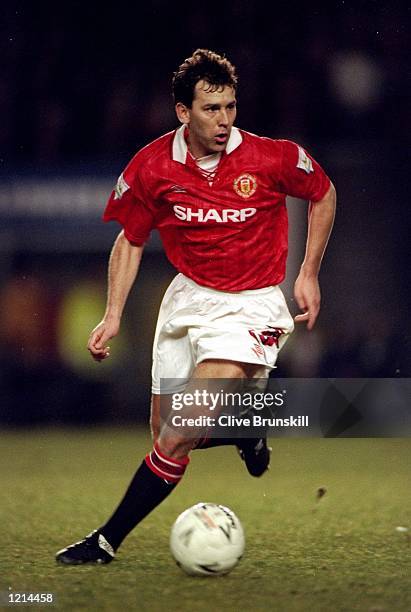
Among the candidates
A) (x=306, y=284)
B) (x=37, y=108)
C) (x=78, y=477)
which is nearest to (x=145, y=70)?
(x=37, y=108)

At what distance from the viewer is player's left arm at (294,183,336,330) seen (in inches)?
169

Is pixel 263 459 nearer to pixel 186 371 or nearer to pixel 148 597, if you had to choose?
pixel 186 371

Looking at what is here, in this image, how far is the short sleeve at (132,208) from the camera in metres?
4.23

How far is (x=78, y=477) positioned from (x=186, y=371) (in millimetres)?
2161

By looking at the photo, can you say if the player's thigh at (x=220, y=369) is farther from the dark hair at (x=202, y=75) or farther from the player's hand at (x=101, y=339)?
the dark hair at (x=202, y=75)

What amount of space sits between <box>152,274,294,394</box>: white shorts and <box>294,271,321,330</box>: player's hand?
64mm

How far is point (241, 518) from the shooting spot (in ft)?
16.6

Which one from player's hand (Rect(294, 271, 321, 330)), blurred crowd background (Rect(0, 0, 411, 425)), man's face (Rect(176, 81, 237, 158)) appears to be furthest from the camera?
blurred crowd background (Rect(0, 0, 411, 425))

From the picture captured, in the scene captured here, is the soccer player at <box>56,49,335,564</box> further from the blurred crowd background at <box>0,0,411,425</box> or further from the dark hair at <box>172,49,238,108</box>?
the blurred crowd background at <box>0,0,411,425</box>

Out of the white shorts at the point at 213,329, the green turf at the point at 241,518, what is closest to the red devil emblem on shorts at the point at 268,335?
the white shorts at the point at 213,329

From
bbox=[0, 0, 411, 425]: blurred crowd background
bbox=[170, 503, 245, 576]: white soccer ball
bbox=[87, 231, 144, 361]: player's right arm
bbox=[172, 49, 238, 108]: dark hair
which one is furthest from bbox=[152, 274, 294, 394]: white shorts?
bbox=[0, 0, 411, 425]: blurred crowd background

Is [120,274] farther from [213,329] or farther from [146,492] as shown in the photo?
[146,492]

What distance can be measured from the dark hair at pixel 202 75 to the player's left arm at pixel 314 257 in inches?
24.3

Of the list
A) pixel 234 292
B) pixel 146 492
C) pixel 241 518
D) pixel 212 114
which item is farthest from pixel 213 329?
pixel 241 518
